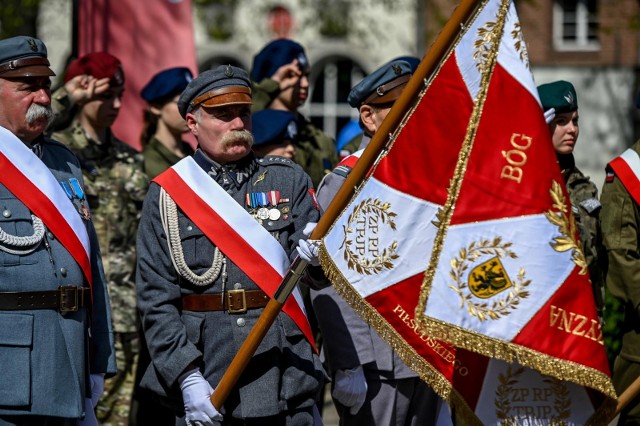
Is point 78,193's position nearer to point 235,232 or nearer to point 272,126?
point 235,232

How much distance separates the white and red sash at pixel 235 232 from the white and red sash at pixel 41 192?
0.41 m

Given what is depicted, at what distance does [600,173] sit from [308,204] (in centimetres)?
2221

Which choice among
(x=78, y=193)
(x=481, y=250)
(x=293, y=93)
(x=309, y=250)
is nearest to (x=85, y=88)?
(x=293, y=93)

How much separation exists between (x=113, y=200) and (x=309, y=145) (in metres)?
1.43

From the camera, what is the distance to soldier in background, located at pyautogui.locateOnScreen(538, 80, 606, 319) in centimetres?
675

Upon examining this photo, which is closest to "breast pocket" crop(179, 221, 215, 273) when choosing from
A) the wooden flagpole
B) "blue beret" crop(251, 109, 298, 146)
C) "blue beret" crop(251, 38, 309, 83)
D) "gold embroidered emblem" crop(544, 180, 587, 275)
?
the wooden flagpole

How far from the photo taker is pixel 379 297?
16.7 ft

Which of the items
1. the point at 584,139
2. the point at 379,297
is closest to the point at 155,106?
the point at 379,297

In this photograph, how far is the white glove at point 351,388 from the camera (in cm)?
575

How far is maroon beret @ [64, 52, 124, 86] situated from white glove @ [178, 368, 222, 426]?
9.69ft

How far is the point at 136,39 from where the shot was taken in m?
9.66

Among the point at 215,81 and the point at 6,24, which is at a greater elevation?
the point at 6,24

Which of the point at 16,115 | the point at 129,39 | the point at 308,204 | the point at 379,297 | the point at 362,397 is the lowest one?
the point at 362,397

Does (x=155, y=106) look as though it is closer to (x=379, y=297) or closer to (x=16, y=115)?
(x=16, y=115)
